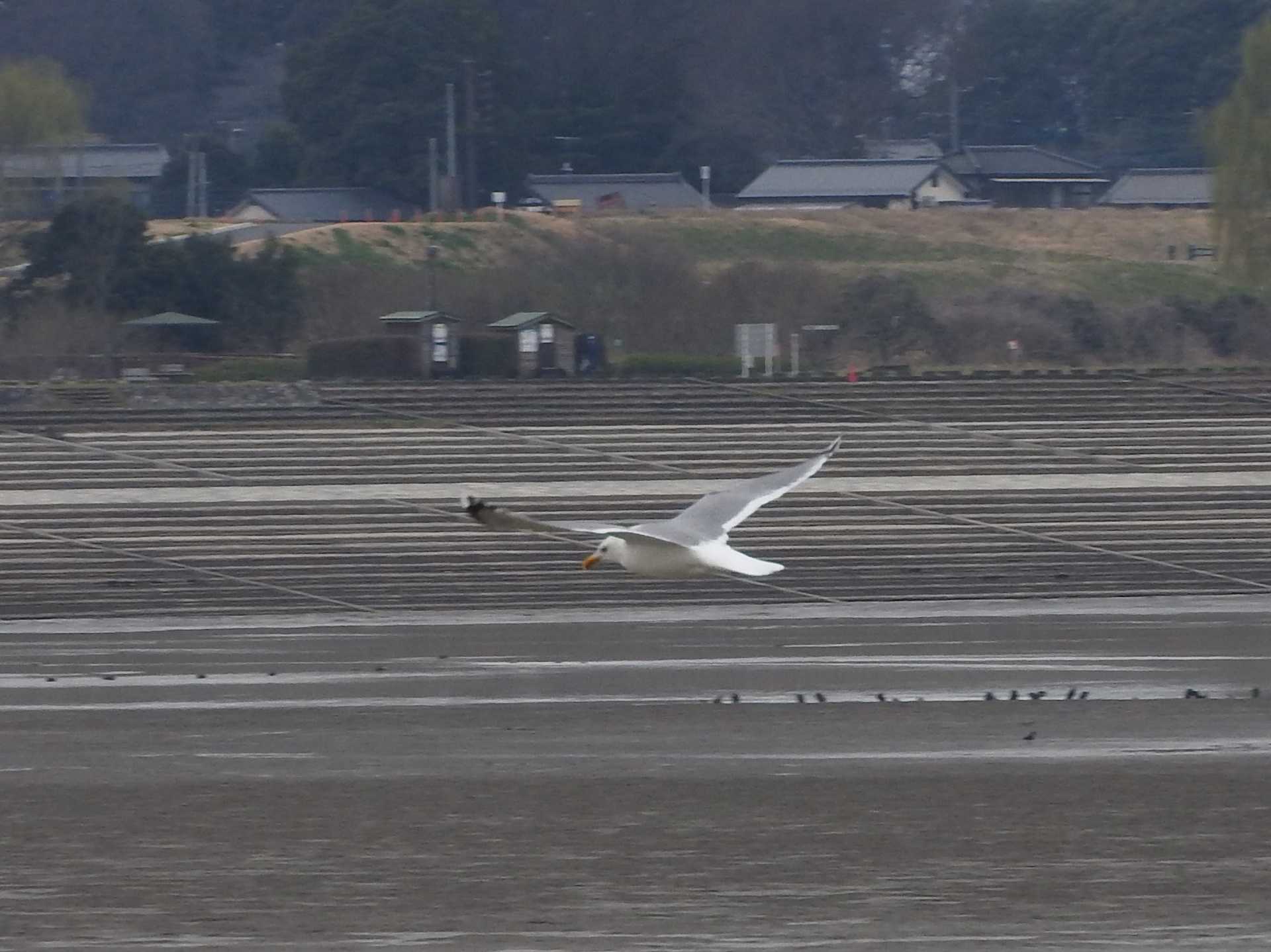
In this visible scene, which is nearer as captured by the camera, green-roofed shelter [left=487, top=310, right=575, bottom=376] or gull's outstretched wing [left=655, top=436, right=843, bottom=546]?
gull's outstretched wing [left=655, top=436, right=843, bottom=546]

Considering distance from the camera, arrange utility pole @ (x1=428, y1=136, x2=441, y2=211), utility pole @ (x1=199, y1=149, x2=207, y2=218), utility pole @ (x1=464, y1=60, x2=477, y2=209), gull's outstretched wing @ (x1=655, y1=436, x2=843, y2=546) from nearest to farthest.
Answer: gull's outstretched wing @ (x1=655, y1=436, x2=843, y2=546) → utility pole @ (x1=428, y1=136, x2=441, y2=211) → utility pole @ (x1=464, y1=60, x2=477, y2=209) → utility pole @ (x1=199, y1=149, x2=207, y2=218)

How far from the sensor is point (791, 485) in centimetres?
1309

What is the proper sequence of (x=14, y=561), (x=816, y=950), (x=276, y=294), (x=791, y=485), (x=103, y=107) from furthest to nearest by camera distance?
(x=103, y=107) < (x=276, y=294) < (x=14, y=561) < (x=791, y=485) < (x=816, y=950)

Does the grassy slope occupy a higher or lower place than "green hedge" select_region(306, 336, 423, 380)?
higher

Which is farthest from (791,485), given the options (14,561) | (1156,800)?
(14,561)

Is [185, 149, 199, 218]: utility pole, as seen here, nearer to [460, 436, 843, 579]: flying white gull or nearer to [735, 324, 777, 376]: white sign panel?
[735, 324, 777, 376]: white sign panel

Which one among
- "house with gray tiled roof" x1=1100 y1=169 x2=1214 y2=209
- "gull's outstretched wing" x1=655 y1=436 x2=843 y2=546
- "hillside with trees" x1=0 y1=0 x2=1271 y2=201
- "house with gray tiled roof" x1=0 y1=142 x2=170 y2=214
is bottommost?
"gull's outstretched wing" x1=655 y1=436 x2=843 y2=546

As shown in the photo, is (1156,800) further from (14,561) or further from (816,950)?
(14,561)

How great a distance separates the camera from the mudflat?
9391mm

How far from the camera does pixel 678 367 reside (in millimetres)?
33844

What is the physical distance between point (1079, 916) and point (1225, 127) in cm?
3733

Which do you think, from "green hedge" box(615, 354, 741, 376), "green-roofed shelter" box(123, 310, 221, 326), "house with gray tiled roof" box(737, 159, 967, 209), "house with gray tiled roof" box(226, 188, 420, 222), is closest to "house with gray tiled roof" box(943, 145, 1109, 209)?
"house with gray tiled roof" box(737, 159, 967, 209)

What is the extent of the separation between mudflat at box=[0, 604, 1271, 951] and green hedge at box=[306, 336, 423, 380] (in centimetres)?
1450

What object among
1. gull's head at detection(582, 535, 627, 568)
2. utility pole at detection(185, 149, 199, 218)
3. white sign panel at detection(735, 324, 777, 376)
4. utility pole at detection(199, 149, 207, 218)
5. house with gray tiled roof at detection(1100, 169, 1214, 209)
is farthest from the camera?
utility pole at detection(185, 149, 199, 218)
